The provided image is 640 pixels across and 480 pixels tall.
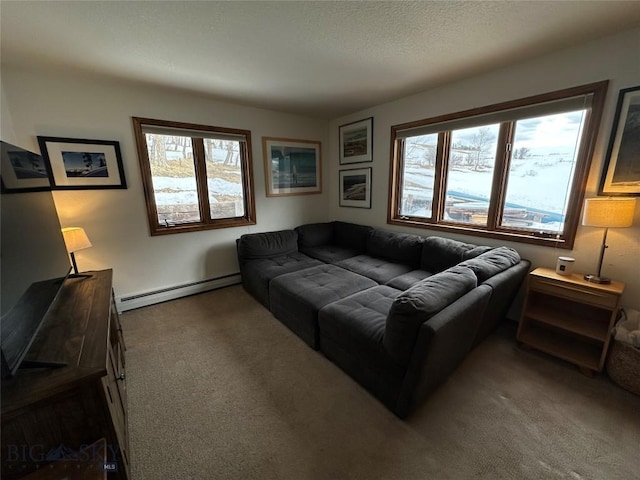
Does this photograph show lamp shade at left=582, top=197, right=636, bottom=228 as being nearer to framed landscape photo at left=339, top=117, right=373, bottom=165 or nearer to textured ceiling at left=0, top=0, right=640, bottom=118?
textured ceiling at left=0, top=0, right=640, bottom=118

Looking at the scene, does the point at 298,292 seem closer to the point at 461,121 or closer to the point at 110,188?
the point at 110,188

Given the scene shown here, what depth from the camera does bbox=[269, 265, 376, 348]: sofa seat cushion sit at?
2.15m

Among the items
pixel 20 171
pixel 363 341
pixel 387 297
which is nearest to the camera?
pixel 20 171

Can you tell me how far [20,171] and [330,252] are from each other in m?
2.86

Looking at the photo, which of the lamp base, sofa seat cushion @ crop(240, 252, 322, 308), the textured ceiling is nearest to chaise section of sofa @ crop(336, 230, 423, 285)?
sofa seat cushion @ crop(240, 252, 322, 308)

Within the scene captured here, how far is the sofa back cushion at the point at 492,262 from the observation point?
1.88 meters

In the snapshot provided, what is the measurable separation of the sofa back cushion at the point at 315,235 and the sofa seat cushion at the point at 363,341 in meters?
1.67

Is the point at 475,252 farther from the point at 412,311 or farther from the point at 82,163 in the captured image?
the point at 82,163

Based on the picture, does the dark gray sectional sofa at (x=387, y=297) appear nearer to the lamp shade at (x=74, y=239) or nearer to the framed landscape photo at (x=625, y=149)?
the framed landscape photo at (x=625, y=149)

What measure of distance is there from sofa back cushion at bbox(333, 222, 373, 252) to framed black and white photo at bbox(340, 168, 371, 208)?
36cm

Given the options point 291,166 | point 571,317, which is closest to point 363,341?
point 571,317

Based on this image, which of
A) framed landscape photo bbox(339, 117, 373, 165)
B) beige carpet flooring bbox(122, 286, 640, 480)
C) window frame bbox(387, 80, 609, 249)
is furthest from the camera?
framed landscape photo bbox(339, 117, 373, 165)

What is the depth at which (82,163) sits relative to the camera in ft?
7.89

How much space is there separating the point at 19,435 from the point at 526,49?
3511 mm
